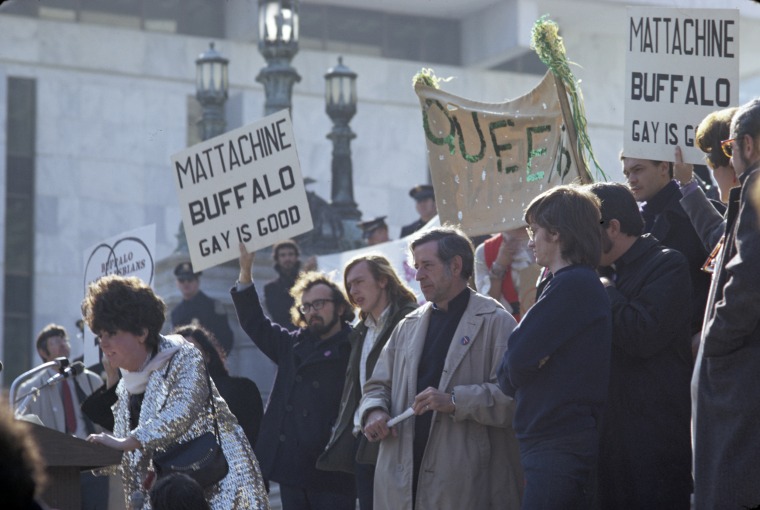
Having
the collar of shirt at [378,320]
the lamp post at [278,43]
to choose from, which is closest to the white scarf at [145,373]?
the collar of shirt at [378,320]

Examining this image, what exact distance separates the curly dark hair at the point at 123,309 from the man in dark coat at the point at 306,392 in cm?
150

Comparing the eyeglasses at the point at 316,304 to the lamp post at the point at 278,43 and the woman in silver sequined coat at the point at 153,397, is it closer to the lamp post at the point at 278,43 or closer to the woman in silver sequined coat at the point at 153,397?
the woman in silver sequined coat at the point at 153,397

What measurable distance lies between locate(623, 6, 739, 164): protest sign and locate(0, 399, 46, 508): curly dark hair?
463 centimetres

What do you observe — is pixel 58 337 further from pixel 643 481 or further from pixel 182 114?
pixel 182 114

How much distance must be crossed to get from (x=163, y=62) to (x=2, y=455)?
1026 inches

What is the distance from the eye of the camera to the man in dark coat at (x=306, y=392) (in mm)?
7895

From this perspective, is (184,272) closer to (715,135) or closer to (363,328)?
(363,328)

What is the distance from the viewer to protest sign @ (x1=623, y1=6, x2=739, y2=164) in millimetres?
7352

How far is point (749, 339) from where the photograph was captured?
530 cm

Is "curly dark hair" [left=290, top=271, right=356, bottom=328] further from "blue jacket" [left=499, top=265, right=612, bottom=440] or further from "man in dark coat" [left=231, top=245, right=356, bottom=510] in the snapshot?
"blue jacket" [left=499, top=265, right=612, bottom=440]

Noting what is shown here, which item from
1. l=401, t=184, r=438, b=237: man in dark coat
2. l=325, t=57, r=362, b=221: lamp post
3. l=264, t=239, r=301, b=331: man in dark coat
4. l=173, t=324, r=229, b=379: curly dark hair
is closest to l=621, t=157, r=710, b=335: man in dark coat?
l=173, t=324, r=229, b=379: curly dark hair

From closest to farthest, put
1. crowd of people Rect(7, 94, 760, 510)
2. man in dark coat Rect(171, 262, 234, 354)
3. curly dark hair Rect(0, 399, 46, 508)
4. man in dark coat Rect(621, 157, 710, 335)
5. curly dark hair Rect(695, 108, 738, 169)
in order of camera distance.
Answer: curly dark hair Rect(0, 399, 46, 508), crowd of people Rect(7, 94, 760, 510), curly dark hair Rect(695, 108, 738, 169), man in dark coat Rect(621, 157, 710, 335), man in dark coat Rect(171, 262, 234, 354)

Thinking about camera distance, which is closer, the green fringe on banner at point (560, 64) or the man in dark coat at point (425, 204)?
the green fringe on banner at point (560, 64)

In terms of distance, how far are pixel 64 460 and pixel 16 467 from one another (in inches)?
98.4
